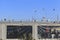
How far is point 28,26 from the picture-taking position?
73000 mm

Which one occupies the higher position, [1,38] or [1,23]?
[1,23]

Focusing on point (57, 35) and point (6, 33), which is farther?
point (57, 35)

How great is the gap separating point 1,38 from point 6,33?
7.44 ft

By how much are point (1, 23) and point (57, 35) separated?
68.5 ft

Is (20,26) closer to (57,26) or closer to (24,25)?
(24,25)

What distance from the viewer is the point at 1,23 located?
71.8 m

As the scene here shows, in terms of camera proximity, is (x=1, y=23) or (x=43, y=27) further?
(x=43, y=27)

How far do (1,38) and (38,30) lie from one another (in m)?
12.9

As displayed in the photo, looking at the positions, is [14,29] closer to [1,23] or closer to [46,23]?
[1,23]

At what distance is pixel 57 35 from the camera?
260 feet

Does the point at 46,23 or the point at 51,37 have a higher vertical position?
the point at 46,23

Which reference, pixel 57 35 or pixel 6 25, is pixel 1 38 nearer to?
pixel 6 25

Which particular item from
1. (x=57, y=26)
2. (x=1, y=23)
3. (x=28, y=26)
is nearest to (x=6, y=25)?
(x=1, y=23)

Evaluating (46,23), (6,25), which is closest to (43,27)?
(46,23)
